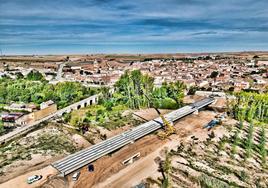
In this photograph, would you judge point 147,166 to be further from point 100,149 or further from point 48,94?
point 48,94

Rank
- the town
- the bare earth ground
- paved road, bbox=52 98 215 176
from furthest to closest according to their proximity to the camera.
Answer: the town
paved road, bbox=52 98 215 176
the bare earth ground

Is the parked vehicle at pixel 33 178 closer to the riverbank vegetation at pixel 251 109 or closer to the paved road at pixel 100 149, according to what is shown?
the paved road at pixel 100 149

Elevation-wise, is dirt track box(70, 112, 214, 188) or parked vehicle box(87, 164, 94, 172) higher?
parked vehicle box(87, 164, 94, 172)

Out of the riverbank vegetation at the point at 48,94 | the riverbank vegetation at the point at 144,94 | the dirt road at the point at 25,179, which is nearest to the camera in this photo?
the dirt road at the point at 25,179

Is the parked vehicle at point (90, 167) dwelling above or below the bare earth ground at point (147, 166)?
above

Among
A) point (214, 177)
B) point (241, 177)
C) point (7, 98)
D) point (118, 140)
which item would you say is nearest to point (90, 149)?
point (118, 140)

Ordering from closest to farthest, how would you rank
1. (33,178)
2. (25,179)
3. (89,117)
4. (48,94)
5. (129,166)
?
1. (33,178)
2. (25,179)
3. (129,166)
4. (89,117)
5. (48,94)

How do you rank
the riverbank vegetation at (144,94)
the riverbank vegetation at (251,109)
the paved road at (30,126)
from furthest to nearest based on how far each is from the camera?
the riverbank vegetation at (144,94), the riverbank vegetation at (251,109), the paved road at (30,126)

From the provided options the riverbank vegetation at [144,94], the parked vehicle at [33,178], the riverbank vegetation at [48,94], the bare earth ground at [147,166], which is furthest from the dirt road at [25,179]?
the riverbank vegetation at [48,94]

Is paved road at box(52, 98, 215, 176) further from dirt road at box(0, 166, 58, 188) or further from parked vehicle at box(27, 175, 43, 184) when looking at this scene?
parked vehicle at box(27, 175, 43, 184)

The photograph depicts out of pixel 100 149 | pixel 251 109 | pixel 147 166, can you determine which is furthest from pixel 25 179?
pixel 251 109

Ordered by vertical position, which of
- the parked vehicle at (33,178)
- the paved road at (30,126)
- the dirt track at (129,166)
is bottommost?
the paved road at (30,126)

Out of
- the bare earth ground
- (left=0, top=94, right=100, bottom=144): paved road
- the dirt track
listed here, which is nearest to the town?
(left=0, top=94, right=100, bottom=144): paved road
